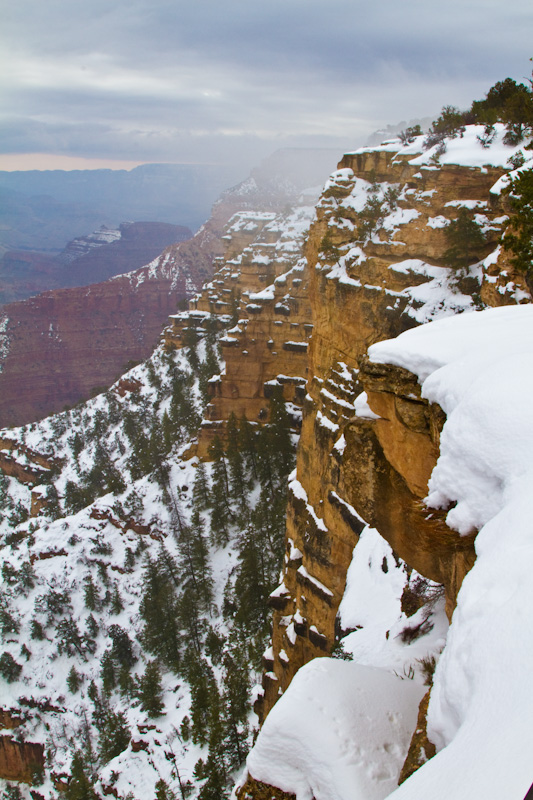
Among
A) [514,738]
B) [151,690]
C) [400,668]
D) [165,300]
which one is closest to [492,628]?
[514,738]

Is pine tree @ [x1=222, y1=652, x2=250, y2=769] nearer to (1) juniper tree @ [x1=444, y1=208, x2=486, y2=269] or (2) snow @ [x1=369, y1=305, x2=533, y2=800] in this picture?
(1) juniper tree @ [x1=444, y1=208, x2=486, y2=269]

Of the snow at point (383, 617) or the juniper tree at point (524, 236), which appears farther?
the juniper tree at point (524, 236)

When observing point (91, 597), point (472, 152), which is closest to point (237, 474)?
point (91, 597)

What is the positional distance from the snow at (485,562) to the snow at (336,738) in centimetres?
225

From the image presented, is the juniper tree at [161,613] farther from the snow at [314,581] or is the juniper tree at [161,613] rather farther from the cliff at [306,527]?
the snow at [314,581]

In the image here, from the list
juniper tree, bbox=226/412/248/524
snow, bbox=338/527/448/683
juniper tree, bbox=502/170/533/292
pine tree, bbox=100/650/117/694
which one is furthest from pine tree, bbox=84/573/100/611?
juniper tree, bbox=502/170/533/292

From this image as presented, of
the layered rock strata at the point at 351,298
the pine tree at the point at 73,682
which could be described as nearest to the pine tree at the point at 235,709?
the layered rock strata at the point at 351,298

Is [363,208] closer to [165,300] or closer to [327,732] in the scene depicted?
[327,732]

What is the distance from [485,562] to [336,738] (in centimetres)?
344

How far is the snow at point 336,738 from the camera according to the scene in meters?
5.93

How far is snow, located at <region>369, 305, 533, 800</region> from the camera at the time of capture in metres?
3.30

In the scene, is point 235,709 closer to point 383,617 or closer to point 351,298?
point 383,617

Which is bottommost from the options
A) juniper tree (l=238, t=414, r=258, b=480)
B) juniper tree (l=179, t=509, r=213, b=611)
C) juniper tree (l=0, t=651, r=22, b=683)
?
juniper tree (l=0, t=651, r=22, b=683)

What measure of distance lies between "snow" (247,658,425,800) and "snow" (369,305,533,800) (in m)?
2.25
